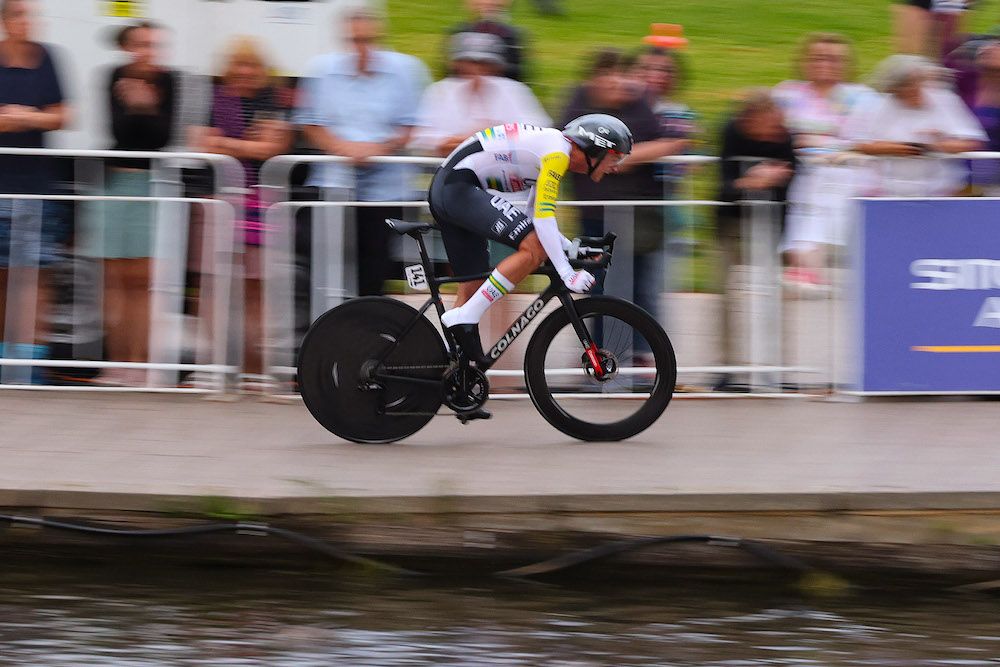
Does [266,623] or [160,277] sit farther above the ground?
[160,277]

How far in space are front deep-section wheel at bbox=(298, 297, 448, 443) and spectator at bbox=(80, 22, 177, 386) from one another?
1.71 m

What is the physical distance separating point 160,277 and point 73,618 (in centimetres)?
Result: 322

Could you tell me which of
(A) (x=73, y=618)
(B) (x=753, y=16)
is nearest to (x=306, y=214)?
(A) (x=73, y=618)

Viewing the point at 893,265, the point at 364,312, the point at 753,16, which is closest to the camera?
the point at 364,312

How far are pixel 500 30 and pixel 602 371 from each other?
279 centimetres

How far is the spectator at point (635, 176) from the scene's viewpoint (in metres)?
8.55

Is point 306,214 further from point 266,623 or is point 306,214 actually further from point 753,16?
point 753,16

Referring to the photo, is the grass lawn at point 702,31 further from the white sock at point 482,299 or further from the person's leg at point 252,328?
the white sock at point 482,299

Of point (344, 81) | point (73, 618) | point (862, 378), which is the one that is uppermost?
point (344, 81)

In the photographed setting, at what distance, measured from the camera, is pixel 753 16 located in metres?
22.4

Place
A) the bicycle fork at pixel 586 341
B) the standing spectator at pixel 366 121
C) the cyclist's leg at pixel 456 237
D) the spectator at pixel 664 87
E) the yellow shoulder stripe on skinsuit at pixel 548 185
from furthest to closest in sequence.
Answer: the spectator at pixel 664 87 < the standing spectator at pixel 366 121 < the cyclist's leg at pixel 456 237 < the bicycle fork at pixel 586 341 < the yellow shoulder stripe on skinsuit at pixel 548 185

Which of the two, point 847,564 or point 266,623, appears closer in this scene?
point 266,623

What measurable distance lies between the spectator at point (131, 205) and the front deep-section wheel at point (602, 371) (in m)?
2.42

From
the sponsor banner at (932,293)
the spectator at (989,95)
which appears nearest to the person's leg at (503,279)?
the sponsor banner at (932,293)
